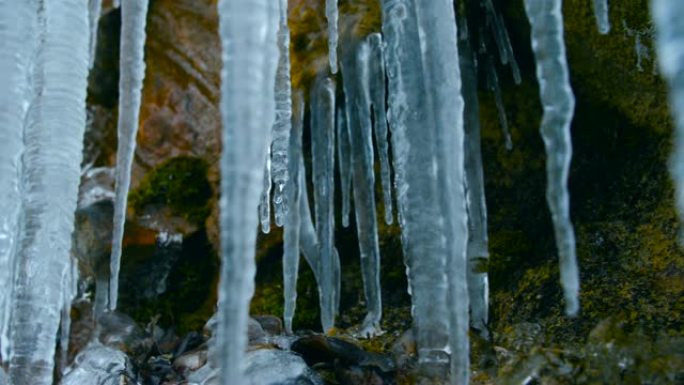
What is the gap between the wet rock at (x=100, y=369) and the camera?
2.42 metres

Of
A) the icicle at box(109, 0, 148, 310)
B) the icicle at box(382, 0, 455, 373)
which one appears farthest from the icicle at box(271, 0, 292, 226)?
the icicle at box(109, 0, 148, 310)

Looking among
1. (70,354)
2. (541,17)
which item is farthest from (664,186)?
(70,354)

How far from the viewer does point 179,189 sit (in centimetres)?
392

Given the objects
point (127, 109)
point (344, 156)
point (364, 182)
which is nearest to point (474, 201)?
point (364, 182)

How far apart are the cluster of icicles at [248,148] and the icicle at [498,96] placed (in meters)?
0.77

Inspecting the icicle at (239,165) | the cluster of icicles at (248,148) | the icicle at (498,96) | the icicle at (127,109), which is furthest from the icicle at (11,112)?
the icicle at (498,96)

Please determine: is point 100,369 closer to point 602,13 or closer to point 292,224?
point 292,224

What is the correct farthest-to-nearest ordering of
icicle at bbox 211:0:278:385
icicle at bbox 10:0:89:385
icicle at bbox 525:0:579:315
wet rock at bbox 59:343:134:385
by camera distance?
wet rock at bbox 59:343:134:385 < icicle at bbox 10:0:89:385 < icicle at bbox 525:0:579:315 < icicle at bbox 211:0:278:385

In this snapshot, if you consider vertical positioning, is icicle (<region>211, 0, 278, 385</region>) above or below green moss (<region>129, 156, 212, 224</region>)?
below

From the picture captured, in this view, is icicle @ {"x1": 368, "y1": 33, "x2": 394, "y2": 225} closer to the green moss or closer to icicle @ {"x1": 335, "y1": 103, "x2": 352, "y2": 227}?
icicle @ {"x1": 335, "y1": 103, "x2": 352, "y2": 227}

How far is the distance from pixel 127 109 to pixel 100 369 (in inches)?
34.7

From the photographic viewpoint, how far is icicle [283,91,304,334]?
292 centimetres

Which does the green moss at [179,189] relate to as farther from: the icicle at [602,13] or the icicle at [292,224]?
the icicle at [602,13]

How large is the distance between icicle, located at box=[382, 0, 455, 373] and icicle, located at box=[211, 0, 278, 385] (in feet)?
2.03
